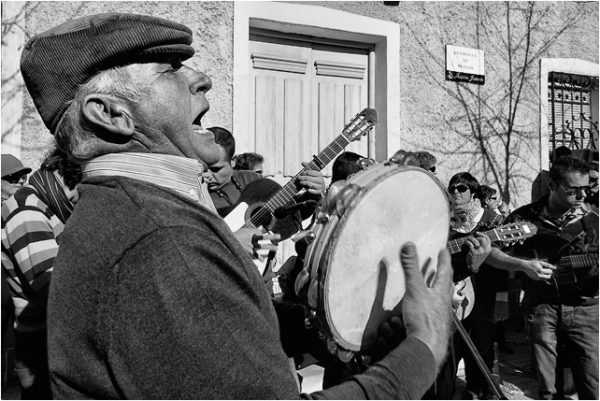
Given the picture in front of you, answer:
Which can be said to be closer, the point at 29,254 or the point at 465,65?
the point at 29,254

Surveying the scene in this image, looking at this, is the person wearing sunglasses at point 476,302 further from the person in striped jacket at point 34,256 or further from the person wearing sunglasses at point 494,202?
the person in striped jacket at point 34,256

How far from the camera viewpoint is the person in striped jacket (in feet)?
7.13

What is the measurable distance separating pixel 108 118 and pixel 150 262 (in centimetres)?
37

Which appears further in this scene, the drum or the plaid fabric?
the plaid fabric

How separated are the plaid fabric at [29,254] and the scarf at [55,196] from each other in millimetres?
19

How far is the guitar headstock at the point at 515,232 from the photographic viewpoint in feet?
13.6

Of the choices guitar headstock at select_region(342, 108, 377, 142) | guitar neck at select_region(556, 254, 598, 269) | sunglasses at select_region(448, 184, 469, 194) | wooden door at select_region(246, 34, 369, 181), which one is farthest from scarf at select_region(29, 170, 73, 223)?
wooden door at select_region(246, 34, 369, 181)

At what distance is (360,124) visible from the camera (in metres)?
3.71

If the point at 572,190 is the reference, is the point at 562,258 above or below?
below

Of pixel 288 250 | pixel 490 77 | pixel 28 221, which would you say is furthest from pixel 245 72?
pixel 28 221

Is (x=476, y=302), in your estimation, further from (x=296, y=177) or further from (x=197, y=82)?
(x=197, y=82)

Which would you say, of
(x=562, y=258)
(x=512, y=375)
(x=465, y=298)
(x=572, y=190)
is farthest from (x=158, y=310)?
(x=512, y=375)

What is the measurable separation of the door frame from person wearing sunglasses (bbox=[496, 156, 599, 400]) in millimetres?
2341

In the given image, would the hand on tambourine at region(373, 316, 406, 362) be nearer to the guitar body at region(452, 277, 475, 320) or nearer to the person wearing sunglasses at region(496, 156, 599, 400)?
the guitar body at region(452, 277, 475, 320)
